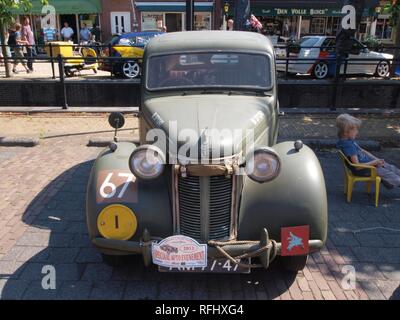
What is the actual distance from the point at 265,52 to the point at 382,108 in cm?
682

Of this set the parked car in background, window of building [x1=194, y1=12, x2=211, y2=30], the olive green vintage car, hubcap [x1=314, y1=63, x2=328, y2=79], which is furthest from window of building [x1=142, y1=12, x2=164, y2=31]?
the olive green vintage car

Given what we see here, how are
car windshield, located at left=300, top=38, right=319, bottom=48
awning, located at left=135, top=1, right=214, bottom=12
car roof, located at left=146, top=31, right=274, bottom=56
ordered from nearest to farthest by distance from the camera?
car roof, located at left=146, top=31, right=274, bottom=56 → car windshield, located at left=300, top=38, right=319, bottom=48 → awning, located at left=135, top=1, right=214, bottom=12

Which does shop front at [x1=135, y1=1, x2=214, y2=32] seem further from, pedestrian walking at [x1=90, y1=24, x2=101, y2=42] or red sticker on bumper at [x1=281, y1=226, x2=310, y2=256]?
red sticker on bumper at [x1=281, y1=226, x2=310, y2=256]

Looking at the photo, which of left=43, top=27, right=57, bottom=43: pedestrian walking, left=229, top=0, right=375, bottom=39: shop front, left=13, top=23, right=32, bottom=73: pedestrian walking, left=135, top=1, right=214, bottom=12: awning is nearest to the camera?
left=13, top=23, right=32, bottom=73: pedestrian walking

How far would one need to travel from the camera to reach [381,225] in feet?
15.9

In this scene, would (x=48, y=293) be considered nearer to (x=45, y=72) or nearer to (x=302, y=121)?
(x=302, y=121)

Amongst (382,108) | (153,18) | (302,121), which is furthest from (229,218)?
(153,18)

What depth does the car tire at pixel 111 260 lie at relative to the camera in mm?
3777

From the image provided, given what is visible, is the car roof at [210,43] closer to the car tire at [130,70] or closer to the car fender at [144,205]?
the car fender at [144,205]

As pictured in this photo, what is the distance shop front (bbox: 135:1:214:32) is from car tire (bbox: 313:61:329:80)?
1487 centimetres

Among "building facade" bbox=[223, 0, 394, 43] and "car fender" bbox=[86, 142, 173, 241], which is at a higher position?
"building facade" bbox=[223, 0, 394, 43]

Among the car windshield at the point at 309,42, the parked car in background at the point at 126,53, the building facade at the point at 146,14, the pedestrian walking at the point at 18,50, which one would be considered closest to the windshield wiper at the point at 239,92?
the parked car in background at the point at 126,53

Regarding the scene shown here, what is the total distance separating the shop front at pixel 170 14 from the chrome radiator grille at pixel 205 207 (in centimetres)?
2548

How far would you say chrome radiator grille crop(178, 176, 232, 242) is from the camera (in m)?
3.36
